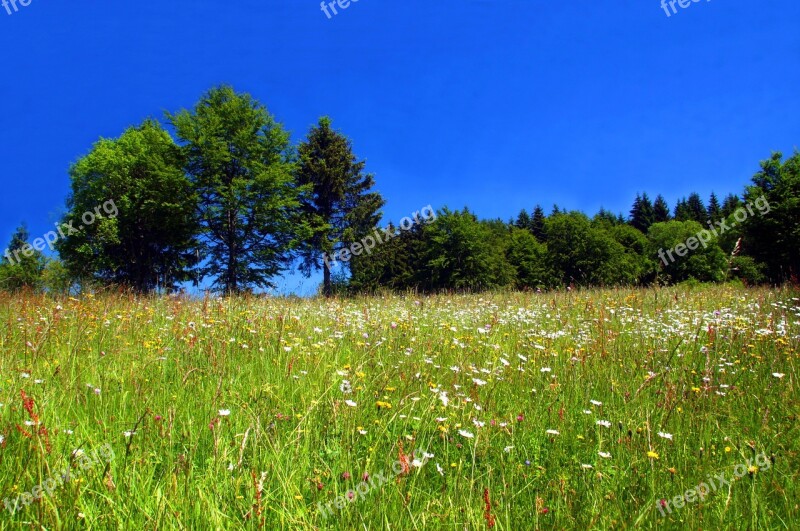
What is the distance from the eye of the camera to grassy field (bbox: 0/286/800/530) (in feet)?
6.30

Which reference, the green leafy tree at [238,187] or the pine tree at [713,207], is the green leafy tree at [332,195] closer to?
the green leafy tree at [238,187]

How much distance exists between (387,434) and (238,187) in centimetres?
2762

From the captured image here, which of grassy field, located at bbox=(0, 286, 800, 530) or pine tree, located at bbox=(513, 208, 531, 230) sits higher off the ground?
pine tree, located at bbox=(513, 208, 531, 230)

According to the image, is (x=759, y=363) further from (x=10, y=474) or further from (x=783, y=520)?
(x=10, y=474)

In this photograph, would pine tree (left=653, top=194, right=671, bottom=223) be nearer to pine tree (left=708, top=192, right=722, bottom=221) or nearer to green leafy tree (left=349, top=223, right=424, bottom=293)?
pine tree (left=708, top=192, right=722, bottom=221)

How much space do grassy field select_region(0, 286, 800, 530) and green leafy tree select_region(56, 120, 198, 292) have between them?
26.4 m

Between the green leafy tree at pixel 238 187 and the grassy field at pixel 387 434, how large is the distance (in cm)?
2332

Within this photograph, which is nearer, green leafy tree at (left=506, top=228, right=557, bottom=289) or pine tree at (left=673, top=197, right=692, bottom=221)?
green leafy tree at (left=506, top=228, right=557, bottom=289)

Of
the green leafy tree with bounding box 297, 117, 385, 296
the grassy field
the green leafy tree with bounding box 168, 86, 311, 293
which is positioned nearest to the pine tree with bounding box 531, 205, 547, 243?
the green leafy tree with bounding box 297, 117, 385, 296

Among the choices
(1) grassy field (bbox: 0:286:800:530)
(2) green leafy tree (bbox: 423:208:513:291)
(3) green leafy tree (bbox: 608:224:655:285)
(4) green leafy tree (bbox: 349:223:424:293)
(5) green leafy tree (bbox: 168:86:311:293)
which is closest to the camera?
(1) grassy field (bbox: 0:286:800:530)

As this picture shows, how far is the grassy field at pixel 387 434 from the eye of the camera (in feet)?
6.30

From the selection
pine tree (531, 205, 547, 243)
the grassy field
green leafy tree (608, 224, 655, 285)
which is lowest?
the grassy field

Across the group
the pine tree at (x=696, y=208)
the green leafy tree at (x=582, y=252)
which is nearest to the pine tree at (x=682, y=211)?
the pine tree at (x=696, y=208)

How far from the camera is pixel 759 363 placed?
15.4ft
